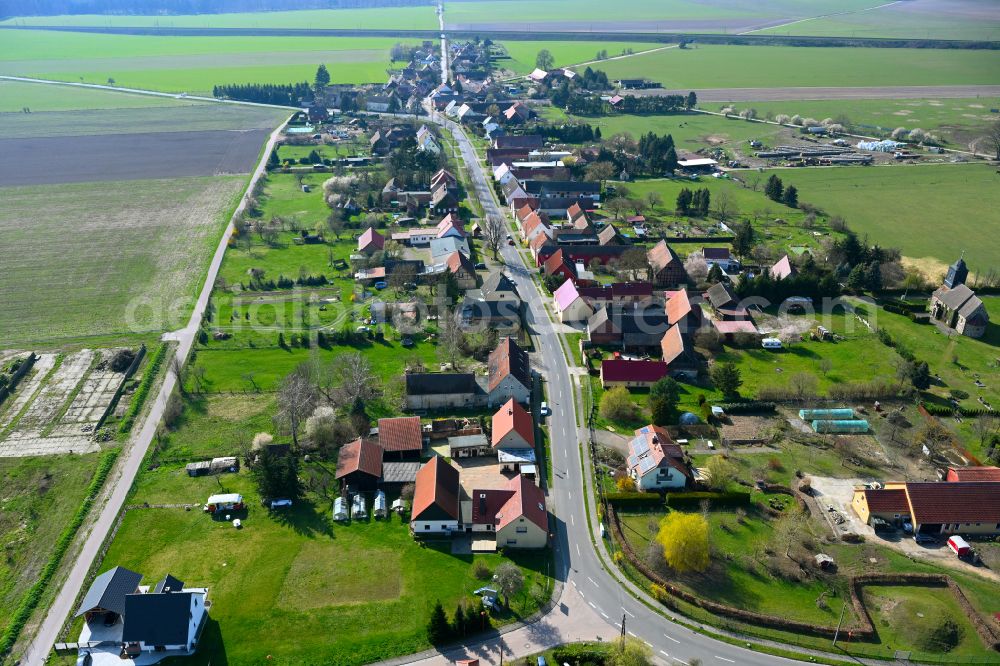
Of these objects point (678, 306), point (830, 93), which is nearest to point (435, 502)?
point (678, 306)

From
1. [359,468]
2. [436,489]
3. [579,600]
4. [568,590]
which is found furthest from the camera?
[359,468]

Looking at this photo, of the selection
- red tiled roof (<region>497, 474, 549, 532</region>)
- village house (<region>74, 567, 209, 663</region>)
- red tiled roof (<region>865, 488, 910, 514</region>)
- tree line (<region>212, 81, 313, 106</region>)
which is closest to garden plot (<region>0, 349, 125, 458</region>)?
village house (<region>74, 567, 209, 663</region>)

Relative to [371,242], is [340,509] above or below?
below

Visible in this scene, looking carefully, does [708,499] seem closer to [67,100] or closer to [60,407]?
[60,407]

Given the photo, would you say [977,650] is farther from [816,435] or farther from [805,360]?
[805,360]

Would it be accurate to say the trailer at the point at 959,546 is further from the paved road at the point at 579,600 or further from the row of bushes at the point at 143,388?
the row of bushes at the point at 143,388

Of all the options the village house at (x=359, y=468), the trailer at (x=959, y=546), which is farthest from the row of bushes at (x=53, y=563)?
the trailer at (x=959, y=546)
